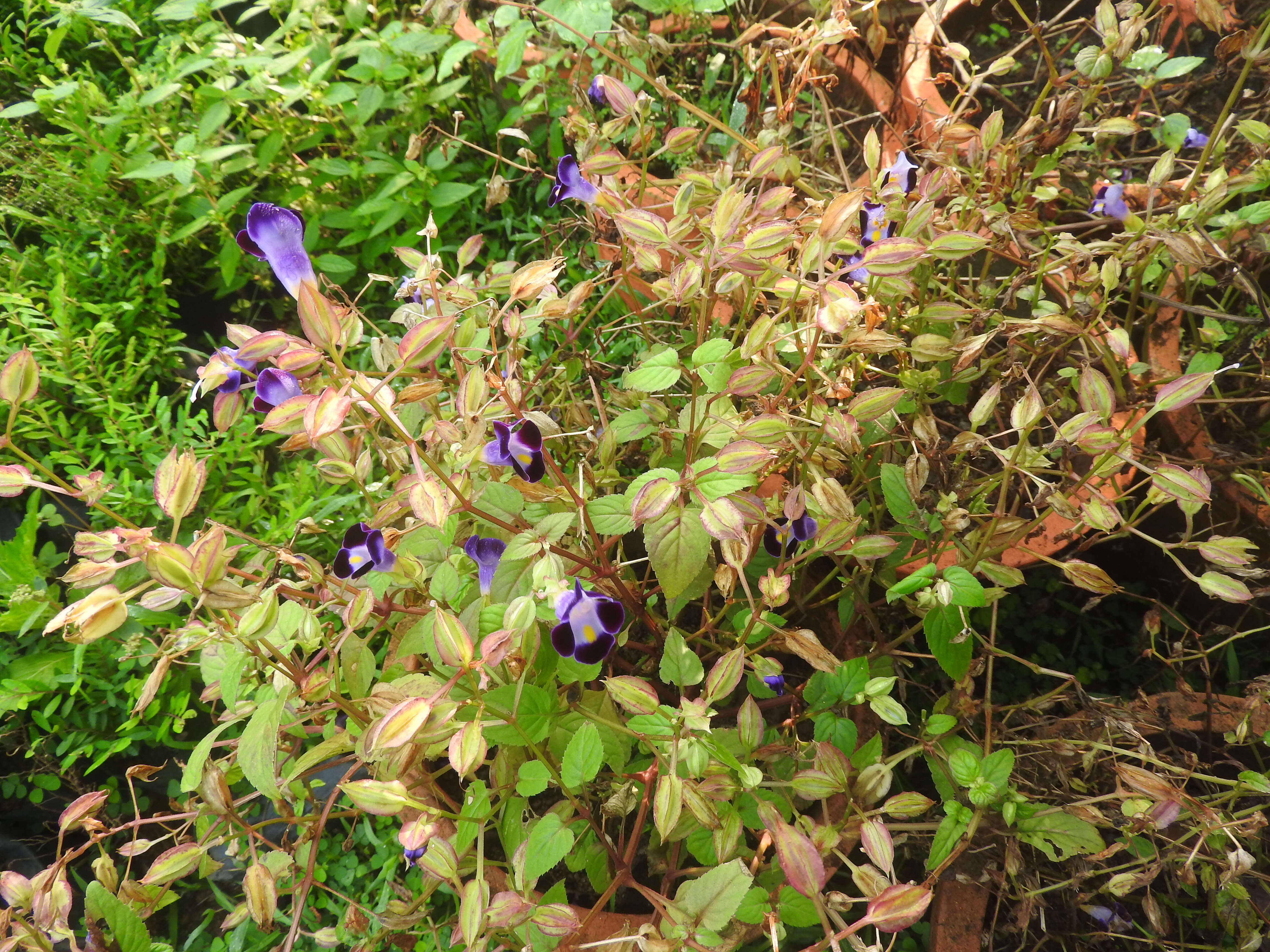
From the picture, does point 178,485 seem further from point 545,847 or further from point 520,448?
point 545,847

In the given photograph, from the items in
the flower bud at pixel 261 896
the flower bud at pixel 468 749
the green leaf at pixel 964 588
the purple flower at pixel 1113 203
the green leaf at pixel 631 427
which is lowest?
the flower bud at pixel 261 896

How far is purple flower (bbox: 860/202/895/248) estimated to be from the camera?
951 millimetres

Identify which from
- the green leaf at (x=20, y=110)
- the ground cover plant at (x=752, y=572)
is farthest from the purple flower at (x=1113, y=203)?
the green leaf at (x=20, y=110)

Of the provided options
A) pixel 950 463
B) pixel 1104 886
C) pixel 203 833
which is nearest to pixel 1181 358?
pixel 950 463

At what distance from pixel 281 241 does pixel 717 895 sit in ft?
2.20

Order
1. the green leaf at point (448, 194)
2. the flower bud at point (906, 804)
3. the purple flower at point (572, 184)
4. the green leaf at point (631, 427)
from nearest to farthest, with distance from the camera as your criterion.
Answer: the flower bud at point (906, 804)
the green leaf at point (631, 427)
the purple flower at point (572, 184)
the green leaf at point (448, 194)

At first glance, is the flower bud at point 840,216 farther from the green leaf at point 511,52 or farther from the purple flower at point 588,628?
the green leaf at point 511,52

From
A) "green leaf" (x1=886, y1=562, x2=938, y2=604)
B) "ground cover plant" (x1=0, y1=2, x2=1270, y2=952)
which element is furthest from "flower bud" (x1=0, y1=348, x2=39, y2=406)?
"green leaf" (x1=886, y1=562, x2=938, y2=604)

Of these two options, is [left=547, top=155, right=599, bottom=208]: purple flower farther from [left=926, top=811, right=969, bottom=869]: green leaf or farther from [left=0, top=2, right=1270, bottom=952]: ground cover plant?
[left=926, top=811, right=969, bottom=869]: green leaf

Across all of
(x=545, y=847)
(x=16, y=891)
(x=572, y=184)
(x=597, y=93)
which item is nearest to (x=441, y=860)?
(x=545, y=847)

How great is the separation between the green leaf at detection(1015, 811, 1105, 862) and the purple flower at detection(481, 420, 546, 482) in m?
0.64

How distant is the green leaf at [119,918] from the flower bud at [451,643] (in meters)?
0.49

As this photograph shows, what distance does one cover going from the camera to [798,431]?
2.75 ft

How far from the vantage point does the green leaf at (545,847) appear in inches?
28.0
